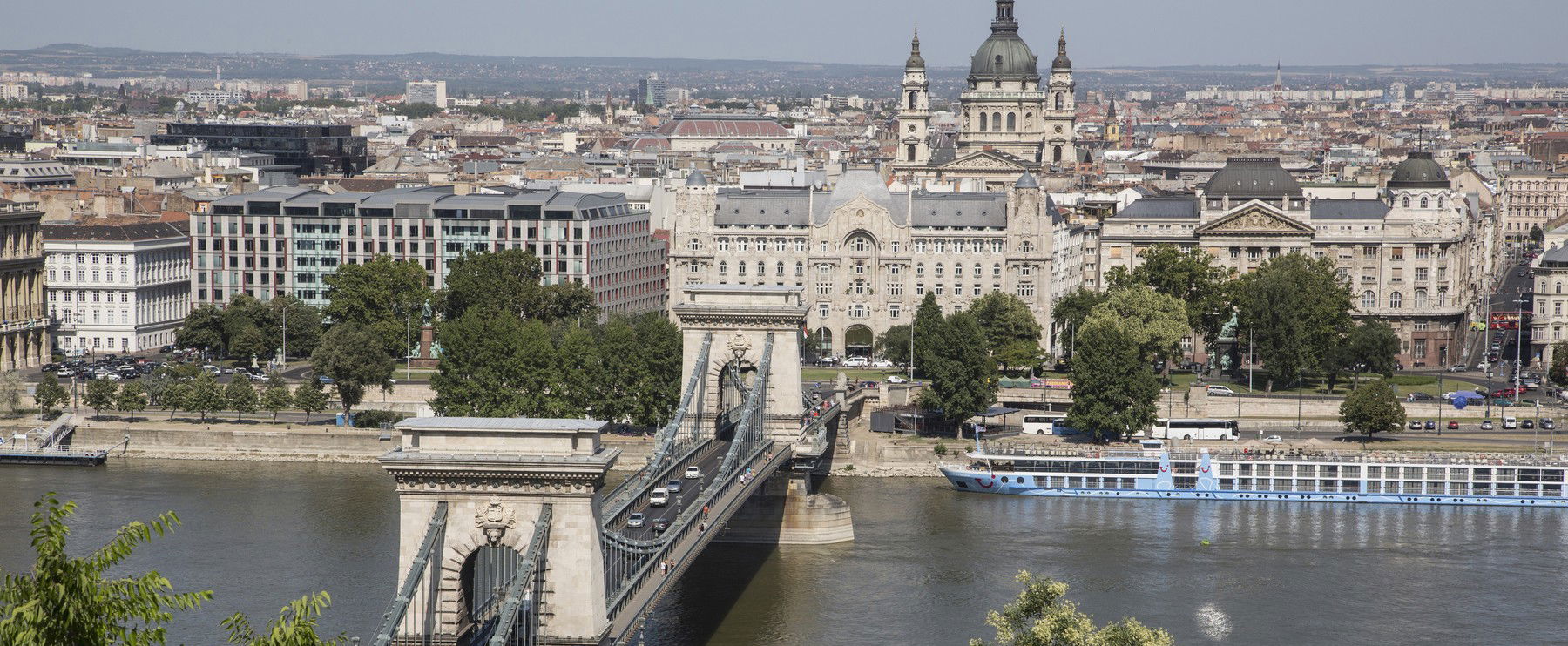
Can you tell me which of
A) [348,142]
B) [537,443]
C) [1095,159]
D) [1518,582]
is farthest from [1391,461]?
[1095,159]

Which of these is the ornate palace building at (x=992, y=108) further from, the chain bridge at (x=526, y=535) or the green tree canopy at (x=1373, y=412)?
the chain bridge at (x=526, y=535)

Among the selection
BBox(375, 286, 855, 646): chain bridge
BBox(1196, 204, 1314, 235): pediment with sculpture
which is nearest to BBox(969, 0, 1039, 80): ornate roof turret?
BBox(1196, 204, 1314, 235): pediment with sculpture

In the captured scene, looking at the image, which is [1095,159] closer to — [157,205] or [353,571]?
[157,205]

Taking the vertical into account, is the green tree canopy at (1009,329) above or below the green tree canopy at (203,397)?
above

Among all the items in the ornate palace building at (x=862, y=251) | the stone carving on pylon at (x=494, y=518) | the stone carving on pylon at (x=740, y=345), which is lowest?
the stone carving on pylon at (x=494, y=518)

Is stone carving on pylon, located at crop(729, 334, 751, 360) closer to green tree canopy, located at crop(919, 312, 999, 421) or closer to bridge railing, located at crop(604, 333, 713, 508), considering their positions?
bridge railing, located at crop(604, 333, 713, 508)

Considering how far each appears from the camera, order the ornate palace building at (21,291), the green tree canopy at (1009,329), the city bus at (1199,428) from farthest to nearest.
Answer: the ornate palace building at (21,291)
the green tree canopy at (1009,329)
the city bus at (1199,428)

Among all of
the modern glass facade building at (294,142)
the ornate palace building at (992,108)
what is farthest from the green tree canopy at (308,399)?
the modern glass facade building at (294,142)
